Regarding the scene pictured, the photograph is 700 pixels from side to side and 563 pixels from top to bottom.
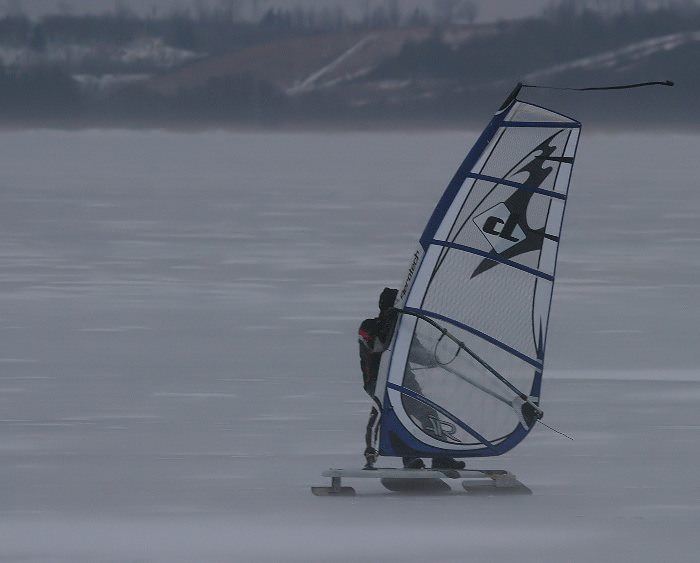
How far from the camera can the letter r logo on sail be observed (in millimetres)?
6648

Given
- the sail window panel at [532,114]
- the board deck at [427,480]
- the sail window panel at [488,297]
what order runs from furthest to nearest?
1. the board deck at [427,480]
2. the sail window panel at [488,297]
3. the sail window panel at [532,114]

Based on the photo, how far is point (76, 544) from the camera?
612 cm

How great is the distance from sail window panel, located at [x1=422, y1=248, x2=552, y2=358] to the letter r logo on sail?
94 millimetres

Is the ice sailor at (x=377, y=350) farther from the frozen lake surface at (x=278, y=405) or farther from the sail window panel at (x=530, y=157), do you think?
the sail window panel at (x=530, y=157)

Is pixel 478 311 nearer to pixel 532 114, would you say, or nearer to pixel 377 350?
pixel 377 350

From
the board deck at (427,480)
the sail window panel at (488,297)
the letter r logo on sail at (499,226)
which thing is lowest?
the board deck at (427,480)

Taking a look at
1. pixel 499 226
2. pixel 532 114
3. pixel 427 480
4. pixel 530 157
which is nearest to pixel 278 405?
pixel 427 480

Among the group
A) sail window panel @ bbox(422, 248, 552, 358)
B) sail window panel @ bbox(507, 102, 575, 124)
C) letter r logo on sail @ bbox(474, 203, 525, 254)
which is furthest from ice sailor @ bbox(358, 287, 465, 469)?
sail window panel @ bbox(507, 102, 575, 124)

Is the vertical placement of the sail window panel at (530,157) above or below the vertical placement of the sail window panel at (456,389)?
above

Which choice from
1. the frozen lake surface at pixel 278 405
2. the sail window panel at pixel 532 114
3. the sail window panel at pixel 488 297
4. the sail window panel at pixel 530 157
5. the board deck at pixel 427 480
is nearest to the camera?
the frozen lake surface at pixel 278 405

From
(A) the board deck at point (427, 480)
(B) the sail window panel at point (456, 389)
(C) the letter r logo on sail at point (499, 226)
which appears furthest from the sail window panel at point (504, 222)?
(A) the board deck at point (427, 480)

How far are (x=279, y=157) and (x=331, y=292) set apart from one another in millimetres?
47364

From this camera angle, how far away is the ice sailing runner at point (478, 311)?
660cm

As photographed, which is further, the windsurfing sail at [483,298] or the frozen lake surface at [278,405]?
the windsurfing sail at [483,298]
